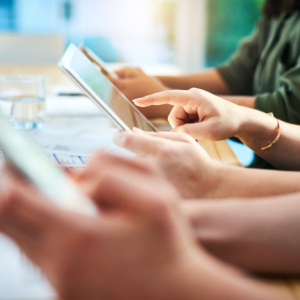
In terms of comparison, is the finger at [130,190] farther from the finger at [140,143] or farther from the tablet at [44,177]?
the finger at [140,143]

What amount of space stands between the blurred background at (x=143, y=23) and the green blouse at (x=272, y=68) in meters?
1.80

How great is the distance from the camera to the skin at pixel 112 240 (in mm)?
177

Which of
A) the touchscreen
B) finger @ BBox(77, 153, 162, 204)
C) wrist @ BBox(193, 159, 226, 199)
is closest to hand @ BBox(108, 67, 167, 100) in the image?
the touchscreen

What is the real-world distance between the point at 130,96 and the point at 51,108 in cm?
37

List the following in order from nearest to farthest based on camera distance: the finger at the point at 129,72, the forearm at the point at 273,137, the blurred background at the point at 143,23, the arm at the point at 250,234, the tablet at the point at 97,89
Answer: the arm at the point at 250,234
the tablet at the point at 97,89
the forearm at the point at 273,137
the finger at the point at 129,72
the blurred background at the point at 143,23

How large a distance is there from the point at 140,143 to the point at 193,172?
0.21 feet

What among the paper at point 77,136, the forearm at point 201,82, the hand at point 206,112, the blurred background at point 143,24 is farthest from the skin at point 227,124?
the blurred background at point 143,24

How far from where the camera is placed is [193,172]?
36 cm

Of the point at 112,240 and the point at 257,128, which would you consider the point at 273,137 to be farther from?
the point at 112,240

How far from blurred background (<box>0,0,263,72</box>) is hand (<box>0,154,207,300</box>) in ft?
9.56

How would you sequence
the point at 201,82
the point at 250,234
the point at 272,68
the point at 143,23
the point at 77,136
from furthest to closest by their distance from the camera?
the point at 143,23
the point at 201,82
the point at 272,68
the point at 77,136
the point at 250,234

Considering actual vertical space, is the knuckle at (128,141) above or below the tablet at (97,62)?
above

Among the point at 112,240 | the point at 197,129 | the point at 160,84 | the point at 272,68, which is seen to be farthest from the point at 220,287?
the point at 272,68

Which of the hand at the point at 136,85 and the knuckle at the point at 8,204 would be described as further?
the hand at the point at 136,85
